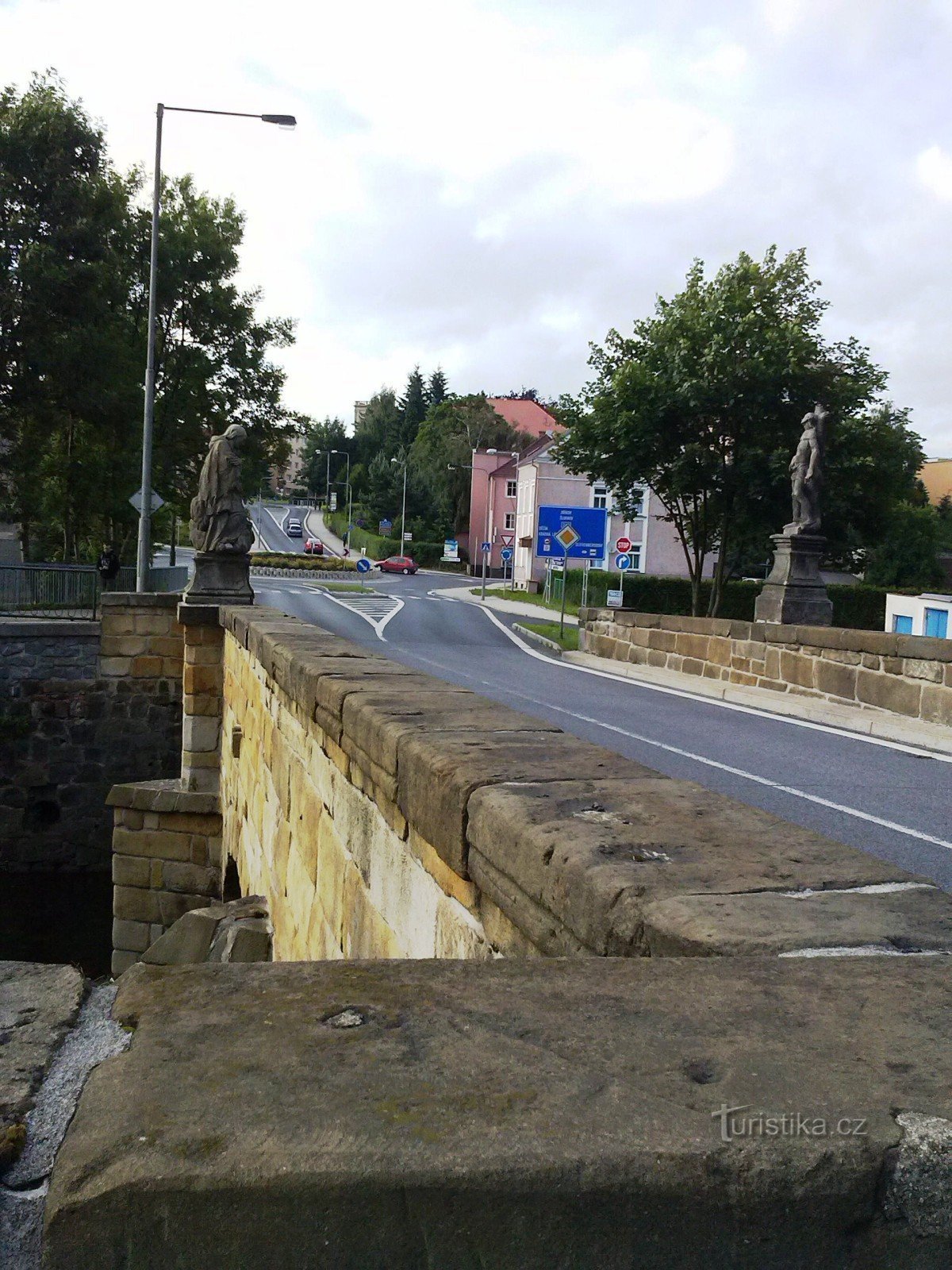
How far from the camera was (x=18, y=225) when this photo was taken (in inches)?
937

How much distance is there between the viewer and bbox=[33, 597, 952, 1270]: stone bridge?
108 centimetres

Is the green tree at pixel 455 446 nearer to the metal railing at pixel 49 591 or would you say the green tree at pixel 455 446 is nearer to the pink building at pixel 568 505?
the pink building at pixel 568 505

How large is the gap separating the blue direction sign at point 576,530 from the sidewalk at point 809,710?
1167cm

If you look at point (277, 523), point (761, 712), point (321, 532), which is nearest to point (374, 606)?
point (761, 712)

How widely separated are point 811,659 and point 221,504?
7198 millimetres

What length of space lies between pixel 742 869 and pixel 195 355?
34.9 meters

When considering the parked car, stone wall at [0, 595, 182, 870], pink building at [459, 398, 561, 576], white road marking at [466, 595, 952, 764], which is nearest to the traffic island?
white road marking at [466, 595, 952, 764]

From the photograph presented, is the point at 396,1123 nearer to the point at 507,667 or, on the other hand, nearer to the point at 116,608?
the point at 116,608

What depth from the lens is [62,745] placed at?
1873 centimetres

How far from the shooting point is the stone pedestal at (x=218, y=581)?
39.2 ft

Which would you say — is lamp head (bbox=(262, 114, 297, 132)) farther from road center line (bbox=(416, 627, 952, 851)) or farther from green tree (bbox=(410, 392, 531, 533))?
green tree (bbox=(410, 392, 531, 533))

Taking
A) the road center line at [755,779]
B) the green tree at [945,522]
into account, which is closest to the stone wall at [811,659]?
the road center line at [755,779]

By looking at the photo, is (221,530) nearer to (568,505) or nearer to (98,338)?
(98,338)

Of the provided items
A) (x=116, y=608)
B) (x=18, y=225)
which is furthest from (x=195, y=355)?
(x=116, y=608)
